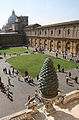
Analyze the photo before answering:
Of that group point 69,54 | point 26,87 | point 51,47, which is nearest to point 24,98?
point 26,87

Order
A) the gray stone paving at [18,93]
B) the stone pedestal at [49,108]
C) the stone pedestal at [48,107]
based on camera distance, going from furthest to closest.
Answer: the gray stone paving at [18,93]
the stone pedestal at [49,108]
the stone pedestal at [48,107]

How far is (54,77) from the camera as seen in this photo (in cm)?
1170

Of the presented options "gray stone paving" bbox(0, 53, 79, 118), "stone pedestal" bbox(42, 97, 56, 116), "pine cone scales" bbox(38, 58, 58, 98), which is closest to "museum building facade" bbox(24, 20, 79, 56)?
"gray stone paving" bbox(0, 53, 79, 118)

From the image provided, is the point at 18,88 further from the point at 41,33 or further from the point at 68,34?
the point at 41,33

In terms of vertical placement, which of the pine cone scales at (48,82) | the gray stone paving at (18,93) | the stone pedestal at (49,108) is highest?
the pine cone scales at (48,82)

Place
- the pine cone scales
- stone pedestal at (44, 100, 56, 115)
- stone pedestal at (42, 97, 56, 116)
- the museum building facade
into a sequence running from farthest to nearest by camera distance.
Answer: the museum building facade → stone pedestal at (44, 100, 56, 115) → stone pedestal at (42, 97, 56, 116) → the pine cone scales

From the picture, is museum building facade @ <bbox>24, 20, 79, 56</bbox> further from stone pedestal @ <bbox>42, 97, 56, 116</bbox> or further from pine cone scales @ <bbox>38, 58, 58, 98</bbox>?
pine cone scales @ <bbox>38, 58, 58, 98</bbox>

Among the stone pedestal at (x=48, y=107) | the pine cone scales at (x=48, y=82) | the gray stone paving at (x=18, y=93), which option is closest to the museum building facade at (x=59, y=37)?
the gray stone paving at (x=18, y=93)

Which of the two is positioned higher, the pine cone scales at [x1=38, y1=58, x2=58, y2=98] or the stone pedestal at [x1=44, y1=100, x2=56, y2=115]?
the pine cone scales at [x1=38, y1=58, x2=58, y2=98]

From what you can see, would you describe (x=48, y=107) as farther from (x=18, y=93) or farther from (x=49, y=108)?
(x=18, y=93)

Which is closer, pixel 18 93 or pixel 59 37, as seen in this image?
pixel 18 93

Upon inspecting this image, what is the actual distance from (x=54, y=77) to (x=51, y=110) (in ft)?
10.9

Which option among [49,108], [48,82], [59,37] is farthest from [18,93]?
[59,37]

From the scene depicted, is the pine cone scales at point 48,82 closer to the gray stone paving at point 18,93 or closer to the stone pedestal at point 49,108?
the stone pedestal at point 49,108
